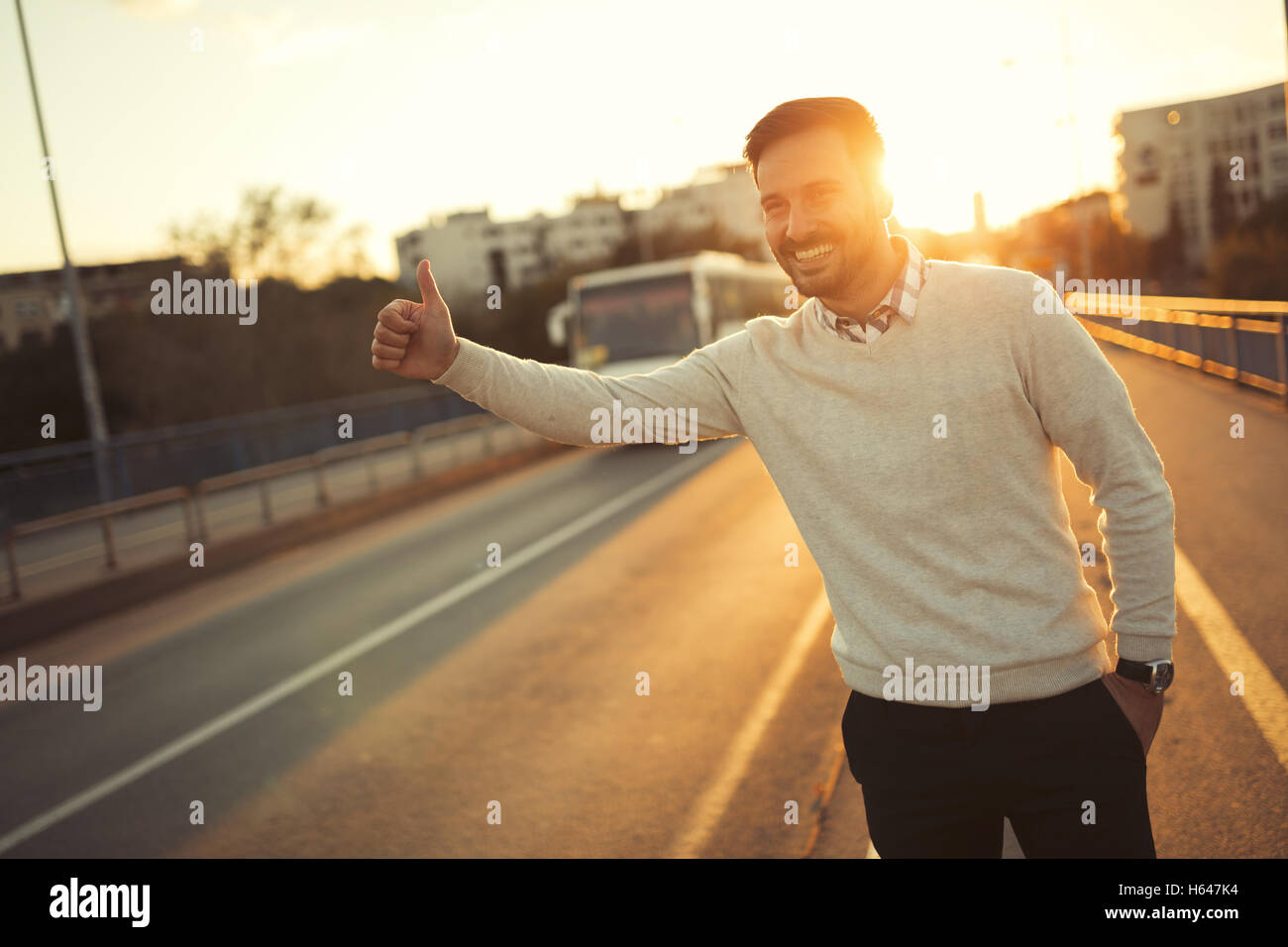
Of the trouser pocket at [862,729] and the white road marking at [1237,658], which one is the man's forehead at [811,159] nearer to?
the trouser pocket at [862,729]

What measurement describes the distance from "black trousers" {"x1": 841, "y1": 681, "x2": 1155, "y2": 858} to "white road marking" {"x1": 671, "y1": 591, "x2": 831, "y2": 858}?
2.57 m

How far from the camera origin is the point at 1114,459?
2.30m

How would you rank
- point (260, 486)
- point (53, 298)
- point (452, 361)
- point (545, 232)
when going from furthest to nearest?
point (545, 232), point (53, 298), point (260, 486), point (452, 361)

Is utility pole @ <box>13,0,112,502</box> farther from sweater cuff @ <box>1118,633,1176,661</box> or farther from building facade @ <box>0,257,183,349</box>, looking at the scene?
sweater cuff @ <box>1118,633,1176,661</box>

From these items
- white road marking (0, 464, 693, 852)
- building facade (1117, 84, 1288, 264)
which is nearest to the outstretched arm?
white road marking (0, 464, 693, 852)

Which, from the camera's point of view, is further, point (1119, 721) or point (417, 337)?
point (417, 337)

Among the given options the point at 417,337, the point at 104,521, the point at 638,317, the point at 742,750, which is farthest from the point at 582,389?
the point at 638,317

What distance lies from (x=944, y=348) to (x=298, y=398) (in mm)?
40540

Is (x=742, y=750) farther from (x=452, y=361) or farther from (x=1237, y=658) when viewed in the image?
(x=452, y=361)

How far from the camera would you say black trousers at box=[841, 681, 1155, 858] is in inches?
85.7

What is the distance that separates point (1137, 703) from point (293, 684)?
7.15 meters

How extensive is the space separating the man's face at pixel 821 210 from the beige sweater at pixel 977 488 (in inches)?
5.3
